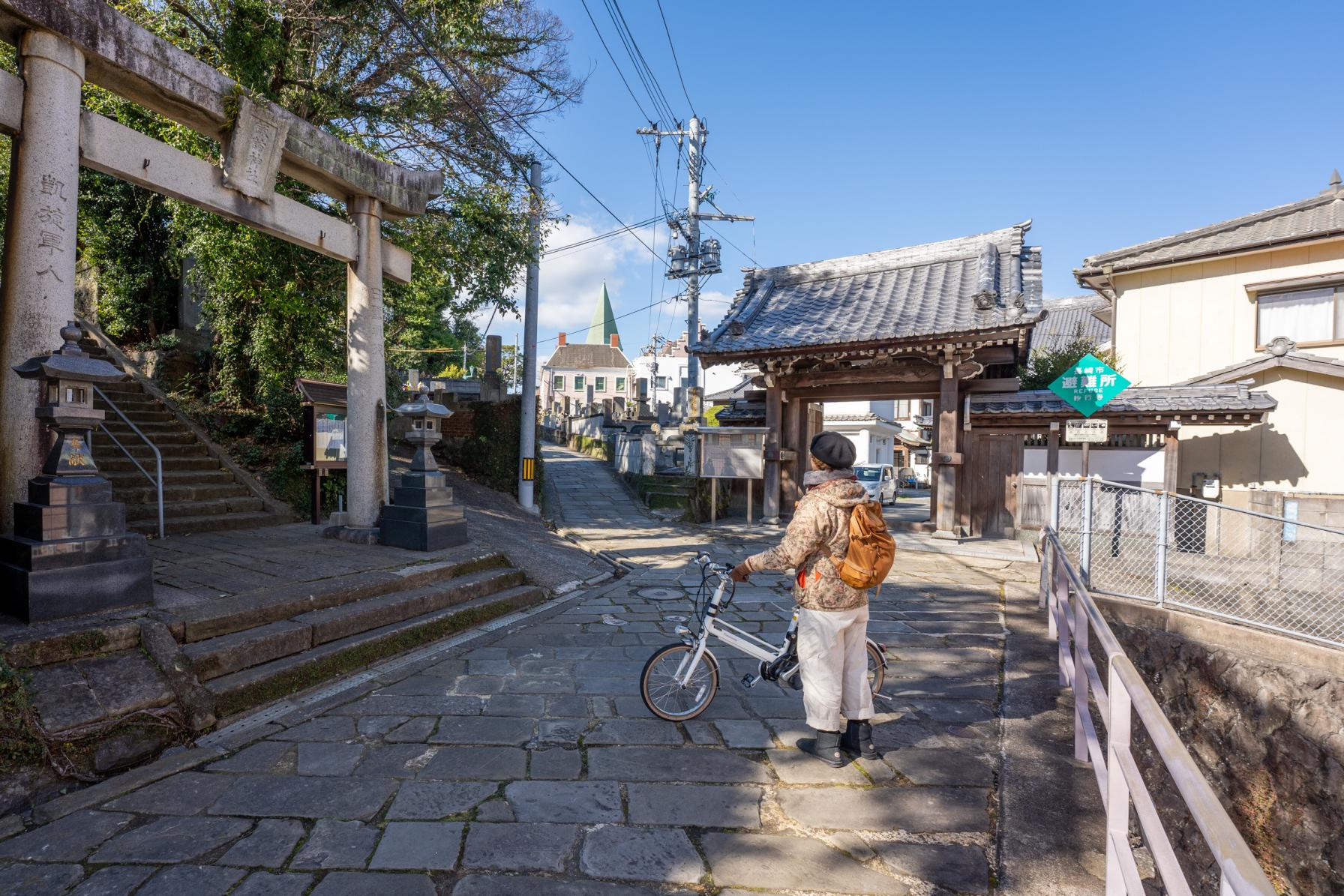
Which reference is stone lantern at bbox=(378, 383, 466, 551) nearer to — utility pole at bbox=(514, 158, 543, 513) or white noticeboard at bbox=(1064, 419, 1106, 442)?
utility pole at bbox=(514, 158, 543, 513)

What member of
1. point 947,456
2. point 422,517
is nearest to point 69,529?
point 422,517

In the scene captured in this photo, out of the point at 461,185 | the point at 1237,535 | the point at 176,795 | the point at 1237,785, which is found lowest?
the point at 1237,785

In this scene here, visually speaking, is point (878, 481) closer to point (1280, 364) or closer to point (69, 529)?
point (1280, 364)

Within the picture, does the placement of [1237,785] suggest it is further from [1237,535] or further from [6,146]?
[6,146]

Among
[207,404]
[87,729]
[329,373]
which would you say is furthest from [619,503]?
[87,729]

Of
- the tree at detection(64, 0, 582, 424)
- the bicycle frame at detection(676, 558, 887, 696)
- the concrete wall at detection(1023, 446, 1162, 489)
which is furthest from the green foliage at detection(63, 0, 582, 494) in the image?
the concrete wall at detection(1023, 446, 1162, 489)

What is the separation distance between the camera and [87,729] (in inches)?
138

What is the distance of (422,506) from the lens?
7559mm

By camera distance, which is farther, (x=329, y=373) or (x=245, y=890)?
(x=329, y=373)

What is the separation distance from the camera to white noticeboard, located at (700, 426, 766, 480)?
1360 centimetres

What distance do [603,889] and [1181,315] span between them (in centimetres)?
1640

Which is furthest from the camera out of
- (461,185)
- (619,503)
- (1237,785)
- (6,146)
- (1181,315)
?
(619,503)

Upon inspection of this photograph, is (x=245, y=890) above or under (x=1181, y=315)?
under

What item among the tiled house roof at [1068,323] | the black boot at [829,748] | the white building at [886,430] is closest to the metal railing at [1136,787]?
the black boot at [829,748]
